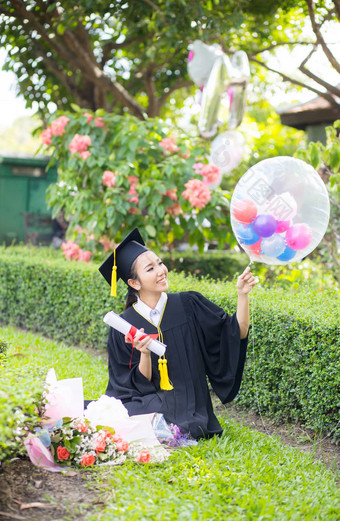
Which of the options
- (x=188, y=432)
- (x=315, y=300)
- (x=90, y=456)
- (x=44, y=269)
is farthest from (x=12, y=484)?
(x=44, y=269)

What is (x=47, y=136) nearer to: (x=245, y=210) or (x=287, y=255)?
(x=245, y=210)

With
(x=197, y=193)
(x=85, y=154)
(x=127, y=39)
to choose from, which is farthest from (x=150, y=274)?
(x=127, y=39)

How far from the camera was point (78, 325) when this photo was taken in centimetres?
652

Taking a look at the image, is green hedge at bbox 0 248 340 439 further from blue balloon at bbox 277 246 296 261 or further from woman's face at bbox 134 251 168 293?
woman's face at bbox 134 251 168 293

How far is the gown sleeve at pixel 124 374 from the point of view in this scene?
3744 millimetres

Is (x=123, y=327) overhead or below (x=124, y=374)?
overhead

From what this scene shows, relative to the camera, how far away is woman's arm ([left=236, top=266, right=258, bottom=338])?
3.45 m

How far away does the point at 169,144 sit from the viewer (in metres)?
7.05

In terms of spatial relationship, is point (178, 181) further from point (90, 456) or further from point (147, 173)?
point (90, 456)

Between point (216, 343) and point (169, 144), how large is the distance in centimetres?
366

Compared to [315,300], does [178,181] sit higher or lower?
higher

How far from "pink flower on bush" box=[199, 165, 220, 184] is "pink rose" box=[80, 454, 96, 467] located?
4146 mm

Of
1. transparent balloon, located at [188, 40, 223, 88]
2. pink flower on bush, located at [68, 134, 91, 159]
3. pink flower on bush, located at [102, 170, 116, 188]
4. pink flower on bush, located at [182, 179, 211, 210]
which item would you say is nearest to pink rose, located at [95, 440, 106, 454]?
pink flower on bush, located at [182, 179, 211, 210]

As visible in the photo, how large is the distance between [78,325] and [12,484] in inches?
147
